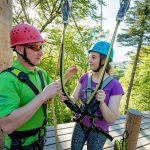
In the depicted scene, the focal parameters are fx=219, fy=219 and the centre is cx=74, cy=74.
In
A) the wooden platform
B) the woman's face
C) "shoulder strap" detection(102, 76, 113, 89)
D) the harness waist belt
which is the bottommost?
the wooden platform

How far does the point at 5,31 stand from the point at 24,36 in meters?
1.44

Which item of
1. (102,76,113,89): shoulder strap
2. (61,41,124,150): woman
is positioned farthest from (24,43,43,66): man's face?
(102,76,113,89): shoulder strap


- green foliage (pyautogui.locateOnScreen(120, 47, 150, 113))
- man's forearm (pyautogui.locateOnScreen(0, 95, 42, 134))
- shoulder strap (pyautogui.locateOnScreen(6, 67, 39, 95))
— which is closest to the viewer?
man's forearm (pyautogui.locateOnScreen(0, 95, 42, 134))

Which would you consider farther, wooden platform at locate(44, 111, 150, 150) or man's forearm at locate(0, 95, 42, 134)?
wooden platform at locate(44, 111, 150, 150)

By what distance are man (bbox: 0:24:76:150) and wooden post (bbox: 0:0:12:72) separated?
1.22 meters

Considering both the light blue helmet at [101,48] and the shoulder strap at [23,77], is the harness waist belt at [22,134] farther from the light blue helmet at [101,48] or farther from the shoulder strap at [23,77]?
the light blue helmet at [101,48]

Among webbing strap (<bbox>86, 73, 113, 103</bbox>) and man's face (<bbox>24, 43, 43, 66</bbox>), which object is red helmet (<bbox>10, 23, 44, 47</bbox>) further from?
webbing strap (<bbox>86, 73, 113, 103</bbox>)

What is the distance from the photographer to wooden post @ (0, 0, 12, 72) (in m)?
3.45

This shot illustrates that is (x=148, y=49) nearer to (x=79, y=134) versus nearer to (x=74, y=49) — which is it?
(x=74, y=49)

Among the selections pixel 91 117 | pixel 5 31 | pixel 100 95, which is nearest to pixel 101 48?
pixel 100 95

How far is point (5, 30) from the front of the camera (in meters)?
3.52

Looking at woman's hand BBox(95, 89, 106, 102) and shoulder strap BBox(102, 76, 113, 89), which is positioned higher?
shoulder strap BBox(102, 76, 113, 89)

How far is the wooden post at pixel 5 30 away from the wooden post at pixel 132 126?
224 centimetres

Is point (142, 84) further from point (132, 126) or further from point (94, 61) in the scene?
point (94, 61)
